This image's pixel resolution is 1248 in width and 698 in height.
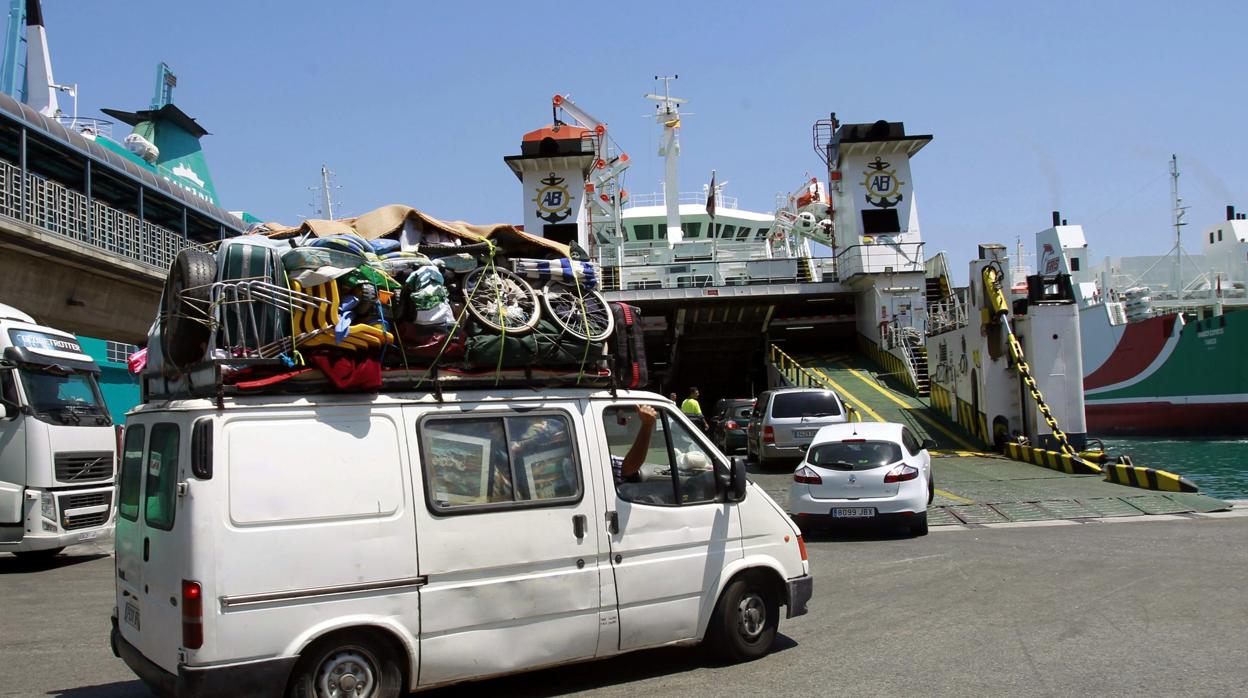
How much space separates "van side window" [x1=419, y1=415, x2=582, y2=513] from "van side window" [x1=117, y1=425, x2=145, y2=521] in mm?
1652

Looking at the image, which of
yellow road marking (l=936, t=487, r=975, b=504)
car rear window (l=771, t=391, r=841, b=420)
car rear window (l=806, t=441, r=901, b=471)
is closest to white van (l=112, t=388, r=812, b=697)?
car rear window (l=806, t=441, r=901, b=471)

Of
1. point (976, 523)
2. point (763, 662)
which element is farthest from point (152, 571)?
point (976, 523)

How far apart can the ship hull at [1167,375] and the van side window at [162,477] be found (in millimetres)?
37623

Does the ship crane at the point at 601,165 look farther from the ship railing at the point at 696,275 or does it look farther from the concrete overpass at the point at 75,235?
the concrete overpass at the point at 75,235

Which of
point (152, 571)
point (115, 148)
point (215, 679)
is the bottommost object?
point (215, 679)

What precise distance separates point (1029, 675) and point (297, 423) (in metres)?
4.58

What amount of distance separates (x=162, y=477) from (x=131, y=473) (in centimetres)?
67

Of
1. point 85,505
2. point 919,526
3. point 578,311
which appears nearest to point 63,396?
point 85,505

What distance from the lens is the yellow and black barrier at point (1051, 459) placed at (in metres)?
17.0

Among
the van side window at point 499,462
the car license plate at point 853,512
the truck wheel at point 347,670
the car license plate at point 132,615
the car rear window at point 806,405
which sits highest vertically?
the van side window at point 499,462

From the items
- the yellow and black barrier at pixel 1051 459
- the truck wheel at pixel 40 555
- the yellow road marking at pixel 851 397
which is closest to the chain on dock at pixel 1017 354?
the yellow and black barrier at pixel 1051 459

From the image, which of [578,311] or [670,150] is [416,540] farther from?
[670,150]

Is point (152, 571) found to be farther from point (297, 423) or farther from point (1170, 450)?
point (1170, 450)

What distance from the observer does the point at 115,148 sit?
34875mm
